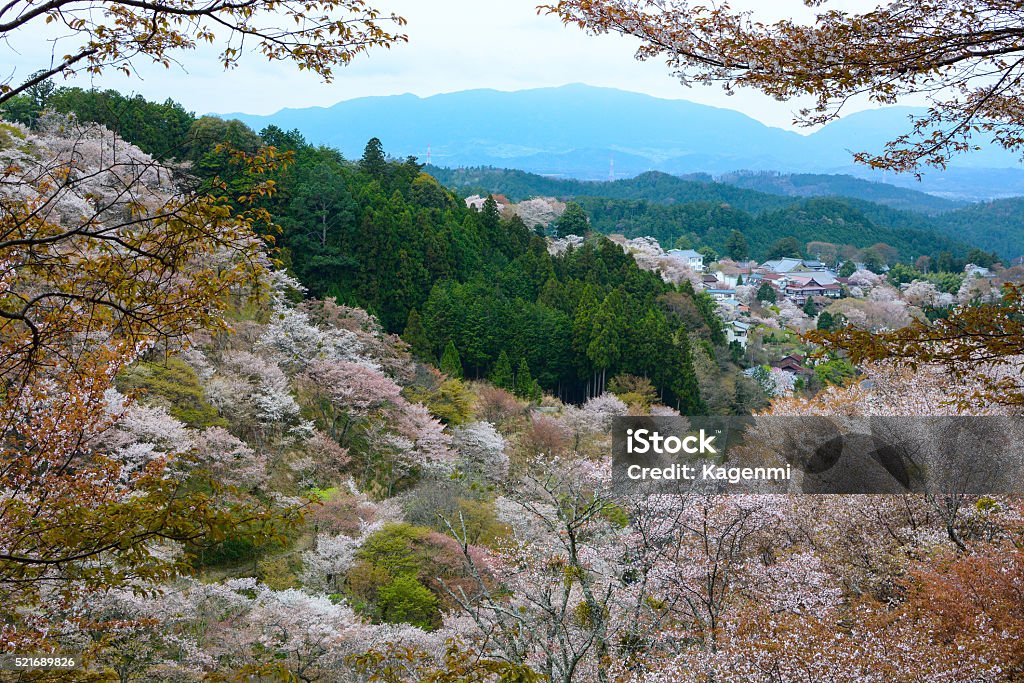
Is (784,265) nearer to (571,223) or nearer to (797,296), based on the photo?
(797,296)

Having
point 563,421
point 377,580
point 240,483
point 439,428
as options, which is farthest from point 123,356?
point 563,421

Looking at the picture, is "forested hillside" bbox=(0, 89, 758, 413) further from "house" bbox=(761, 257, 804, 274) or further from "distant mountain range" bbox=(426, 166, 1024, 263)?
"house" bbox=(761, 257, 804, 274)

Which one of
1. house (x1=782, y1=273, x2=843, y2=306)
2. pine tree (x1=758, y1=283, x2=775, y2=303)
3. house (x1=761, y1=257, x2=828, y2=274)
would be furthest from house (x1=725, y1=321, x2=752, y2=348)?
house (x1=761, y1=257, x2=828, y2=274)

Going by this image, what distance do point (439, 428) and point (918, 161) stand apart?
14.2m

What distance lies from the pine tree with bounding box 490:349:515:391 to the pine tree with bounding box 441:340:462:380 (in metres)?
1.15

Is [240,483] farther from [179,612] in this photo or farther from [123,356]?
[123,356]

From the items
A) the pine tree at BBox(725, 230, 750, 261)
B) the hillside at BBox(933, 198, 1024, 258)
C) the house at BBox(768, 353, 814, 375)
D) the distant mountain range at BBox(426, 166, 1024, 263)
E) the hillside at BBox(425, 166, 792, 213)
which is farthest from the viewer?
the hillside at BBox(425, 166, 792, 213)

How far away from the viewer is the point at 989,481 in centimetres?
886

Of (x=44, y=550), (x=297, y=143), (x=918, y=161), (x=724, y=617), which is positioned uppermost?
(x=297, y=143)

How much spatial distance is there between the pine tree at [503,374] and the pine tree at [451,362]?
3.76ft

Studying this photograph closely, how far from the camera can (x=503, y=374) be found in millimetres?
24078

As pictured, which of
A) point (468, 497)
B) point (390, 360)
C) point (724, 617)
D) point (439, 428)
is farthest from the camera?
point (390, 360)

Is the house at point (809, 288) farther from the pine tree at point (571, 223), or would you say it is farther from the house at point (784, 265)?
the pine tree at point (571, 223)

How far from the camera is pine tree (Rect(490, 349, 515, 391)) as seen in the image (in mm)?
23828
